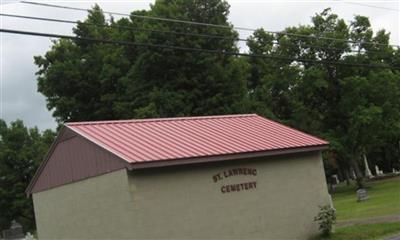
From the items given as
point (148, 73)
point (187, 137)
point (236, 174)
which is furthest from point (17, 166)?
point (236, 174)

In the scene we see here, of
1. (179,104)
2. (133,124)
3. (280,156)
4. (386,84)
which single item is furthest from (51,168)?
(386,84)

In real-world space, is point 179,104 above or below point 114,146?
above

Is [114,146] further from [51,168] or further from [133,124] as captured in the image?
[51,168]

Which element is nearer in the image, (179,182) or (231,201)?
(179,182)

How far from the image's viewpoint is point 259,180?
17797mm

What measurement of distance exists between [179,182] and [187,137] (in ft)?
7.75

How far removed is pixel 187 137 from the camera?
18094mm

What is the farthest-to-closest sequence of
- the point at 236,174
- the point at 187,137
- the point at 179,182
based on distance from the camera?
the point at 187,137
the point at 236,174
the point at 179,182

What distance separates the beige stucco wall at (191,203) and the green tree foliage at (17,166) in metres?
27.7

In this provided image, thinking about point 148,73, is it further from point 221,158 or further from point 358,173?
point 221,158

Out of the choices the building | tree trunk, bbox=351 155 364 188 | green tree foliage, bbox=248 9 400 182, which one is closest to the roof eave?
the building

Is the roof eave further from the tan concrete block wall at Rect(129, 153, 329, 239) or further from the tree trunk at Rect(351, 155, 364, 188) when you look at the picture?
the tree trunk at Rect(351, 155, 364, 188)

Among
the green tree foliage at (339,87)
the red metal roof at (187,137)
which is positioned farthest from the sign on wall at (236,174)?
the green tree foliage at (339,87)

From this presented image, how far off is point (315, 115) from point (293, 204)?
104ft
